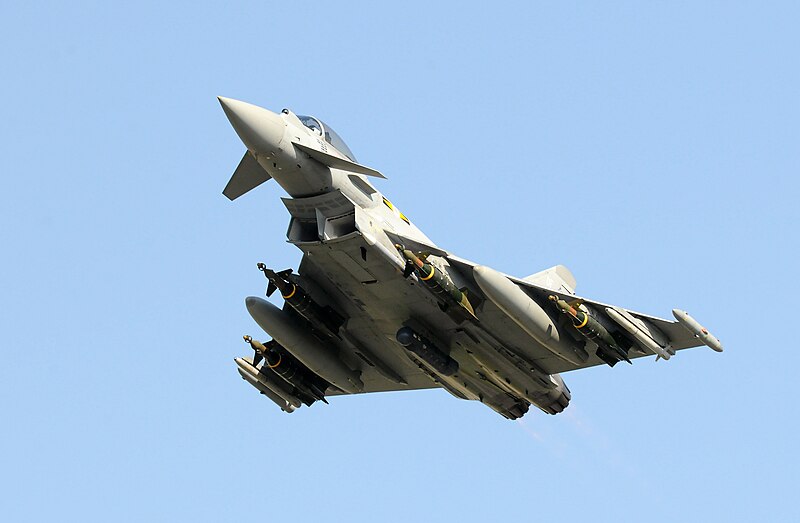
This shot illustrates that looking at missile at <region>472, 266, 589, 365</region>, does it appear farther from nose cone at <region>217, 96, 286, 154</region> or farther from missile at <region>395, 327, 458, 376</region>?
nose cone at <region>217, 96, 286, 154</region>

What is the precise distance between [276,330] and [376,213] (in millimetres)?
4689

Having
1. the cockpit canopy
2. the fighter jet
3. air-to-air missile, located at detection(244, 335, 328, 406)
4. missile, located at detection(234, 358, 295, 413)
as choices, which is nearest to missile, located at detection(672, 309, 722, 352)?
the fighter jet

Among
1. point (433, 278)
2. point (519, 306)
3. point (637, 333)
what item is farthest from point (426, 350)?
point (637, 333)

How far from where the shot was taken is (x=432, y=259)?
30.3 m

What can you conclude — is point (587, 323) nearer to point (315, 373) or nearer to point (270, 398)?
point (315, 373)

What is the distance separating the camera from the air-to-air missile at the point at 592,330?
3012 cm

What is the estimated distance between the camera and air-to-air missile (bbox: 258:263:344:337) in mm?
31547

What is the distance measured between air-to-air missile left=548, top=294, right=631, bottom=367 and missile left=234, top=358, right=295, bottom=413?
9.76 metres

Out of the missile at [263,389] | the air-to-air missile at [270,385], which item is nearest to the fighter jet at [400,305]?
the air-to-air missile at [270,385]

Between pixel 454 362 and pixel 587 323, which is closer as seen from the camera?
pixel 587 323

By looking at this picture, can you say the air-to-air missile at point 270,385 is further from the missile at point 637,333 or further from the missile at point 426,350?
the missile at point 637,333

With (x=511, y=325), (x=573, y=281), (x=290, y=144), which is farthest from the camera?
(x=573, y=281)

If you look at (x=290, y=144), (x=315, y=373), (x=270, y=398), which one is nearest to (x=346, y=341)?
(x=315, y=373)

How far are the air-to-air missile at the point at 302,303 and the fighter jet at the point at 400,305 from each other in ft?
0.10
